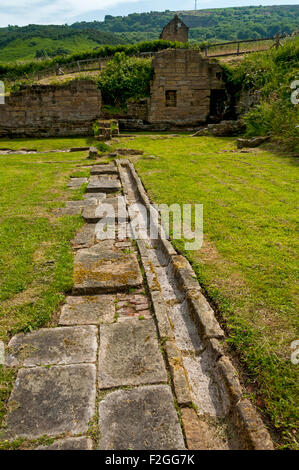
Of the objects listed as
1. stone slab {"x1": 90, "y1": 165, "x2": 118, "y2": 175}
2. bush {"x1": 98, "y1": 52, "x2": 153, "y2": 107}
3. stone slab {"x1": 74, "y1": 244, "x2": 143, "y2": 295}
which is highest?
bush {"x1": 98, "y1": 52, "x2": 153, "y2": 107}

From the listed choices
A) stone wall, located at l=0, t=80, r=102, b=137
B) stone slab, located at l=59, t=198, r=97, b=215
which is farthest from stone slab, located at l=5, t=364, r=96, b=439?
stone wall, located at l=0, t=80, r=102, b=137

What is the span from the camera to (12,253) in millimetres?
4547

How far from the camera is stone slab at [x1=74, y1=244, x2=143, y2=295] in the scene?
12.5ft

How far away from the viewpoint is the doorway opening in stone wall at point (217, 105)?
19141 millimetres

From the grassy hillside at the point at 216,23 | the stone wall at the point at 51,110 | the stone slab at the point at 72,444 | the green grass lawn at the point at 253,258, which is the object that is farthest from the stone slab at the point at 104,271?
the grassy hillside at the point at 216,23

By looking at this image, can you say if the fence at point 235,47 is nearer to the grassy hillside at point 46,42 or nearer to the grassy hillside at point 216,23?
the grassy hillside at point 46,42

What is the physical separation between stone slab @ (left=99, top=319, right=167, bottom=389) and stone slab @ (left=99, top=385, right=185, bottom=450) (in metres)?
0.12

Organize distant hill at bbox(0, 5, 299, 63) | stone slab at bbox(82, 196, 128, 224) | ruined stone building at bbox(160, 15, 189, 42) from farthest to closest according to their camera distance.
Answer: distant hill at bbox(0, 5, 299, 63) → ruined stone building at bbox(160, 15, 189, 42) → stone slab at bbox(82, 196, 128, 224)

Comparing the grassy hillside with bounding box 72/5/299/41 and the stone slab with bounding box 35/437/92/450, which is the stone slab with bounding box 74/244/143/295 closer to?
the stone slab with bounding box 35/437/92/450

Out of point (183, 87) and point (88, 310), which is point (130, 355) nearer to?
point (88, 310)

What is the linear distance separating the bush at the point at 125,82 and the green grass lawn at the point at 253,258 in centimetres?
1127

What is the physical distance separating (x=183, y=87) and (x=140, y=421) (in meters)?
19.6

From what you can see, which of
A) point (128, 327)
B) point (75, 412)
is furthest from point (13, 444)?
point (128, 327)

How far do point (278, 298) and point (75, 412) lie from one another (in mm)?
2282
